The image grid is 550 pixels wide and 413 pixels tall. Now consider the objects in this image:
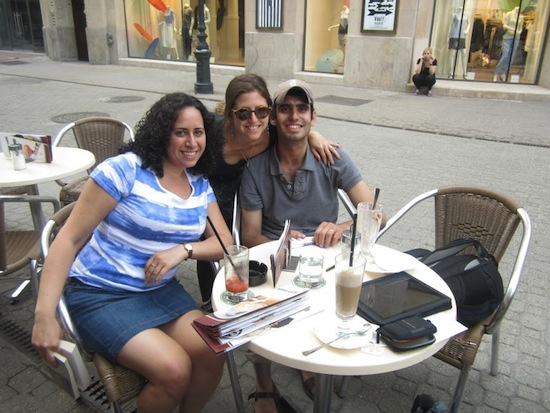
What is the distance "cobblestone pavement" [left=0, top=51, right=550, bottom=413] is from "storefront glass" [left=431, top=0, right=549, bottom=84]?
85 cm

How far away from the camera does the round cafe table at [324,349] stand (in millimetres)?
1546

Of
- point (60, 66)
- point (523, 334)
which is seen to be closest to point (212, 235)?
point (523, 334)

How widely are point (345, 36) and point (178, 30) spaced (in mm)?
6326

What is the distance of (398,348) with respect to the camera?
1588 millimetres

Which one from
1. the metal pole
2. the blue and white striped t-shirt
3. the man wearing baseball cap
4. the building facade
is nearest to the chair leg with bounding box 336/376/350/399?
the man wearing baseball cap

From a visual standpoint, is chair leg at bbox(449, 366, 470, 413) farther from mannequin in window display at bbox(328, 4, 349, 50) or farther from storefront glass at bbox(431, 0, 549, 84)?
mannequin in window display at bbox(328, 4, 349, 50)

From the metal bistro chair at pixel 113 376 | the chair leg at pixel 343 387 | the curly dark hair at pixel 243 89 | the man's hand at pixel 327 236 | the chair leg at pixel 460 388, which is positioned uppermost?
the curly dark hair at pixel 243 89

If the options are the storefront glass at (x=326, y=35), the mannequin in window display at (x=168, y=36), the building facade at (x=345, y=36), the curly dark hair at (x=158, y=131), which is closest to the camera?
the curly dark hair at (x=158, y=131)

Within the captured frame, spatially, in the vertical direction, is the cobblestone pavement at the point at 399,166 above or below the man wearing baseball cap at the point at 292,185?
below

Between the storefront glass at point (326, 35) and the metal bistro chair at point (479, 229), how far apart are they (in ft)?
36.1

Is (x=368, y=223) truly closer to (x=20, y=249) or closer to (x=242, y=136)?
(x=242, y=136)

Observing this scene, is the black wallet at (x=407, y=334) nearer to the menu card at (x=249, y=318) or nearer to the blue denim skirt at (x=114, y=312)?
the menu card at (x=249, y=318)

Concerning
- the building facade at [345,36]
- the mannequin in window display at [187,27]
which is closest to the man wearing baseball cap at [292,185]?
the building facade at [345,36]

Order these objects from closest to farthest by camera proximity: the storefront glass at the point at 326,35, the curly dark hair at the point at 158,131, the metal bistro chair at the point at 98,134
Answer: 1. the curly dark hair at the point at 158,131
2. the metal bistro chair at the point at 98,134
3. the storefront glass at the point at 326,35
